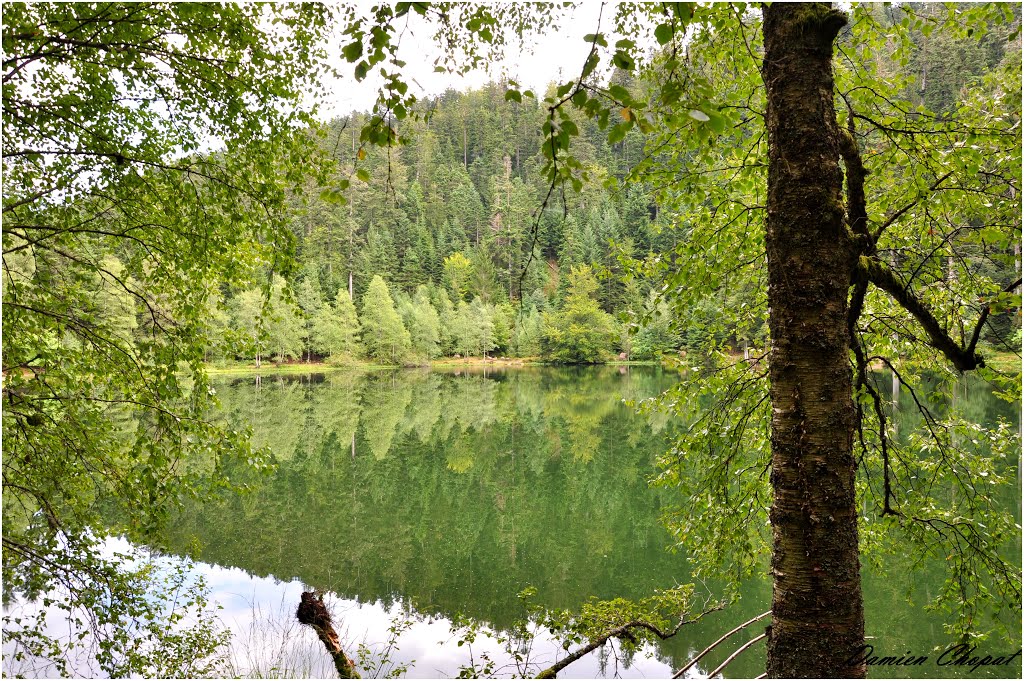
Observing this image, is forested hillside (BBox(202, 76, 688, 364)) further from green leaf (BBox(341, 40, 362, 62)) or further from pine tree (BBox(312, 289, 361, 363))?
green leaf (BBox(341, 40, 362, 62))

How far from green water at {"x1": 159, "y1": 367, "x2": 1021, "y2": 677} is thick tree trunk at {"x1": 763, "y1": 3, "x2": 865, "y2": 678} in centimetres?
283

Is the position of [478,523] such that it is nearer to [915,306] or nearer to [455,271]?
[915,306]

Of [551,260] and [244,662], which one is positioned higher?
[551,260]

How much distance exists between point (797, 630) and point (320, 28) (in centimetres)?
459

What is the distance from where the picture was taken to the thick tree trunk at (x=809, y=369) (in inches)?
78.1

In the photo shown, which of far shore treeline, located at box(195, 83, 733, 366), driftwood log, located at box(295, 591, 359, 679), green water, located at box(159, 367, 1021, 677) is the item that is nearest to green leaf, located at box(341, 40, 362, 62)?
driftwood log, located at box(295, 591, 359, 679)

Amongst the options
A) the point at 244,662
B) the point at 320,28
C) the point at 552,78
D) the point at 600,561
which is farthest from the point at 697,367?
the point at 600,561

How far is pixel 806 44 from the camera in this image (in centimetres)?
210

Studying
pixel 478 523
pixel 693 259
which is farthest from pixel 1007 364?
pixel 693 259

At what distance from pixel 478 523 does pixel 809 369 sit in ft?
35.8

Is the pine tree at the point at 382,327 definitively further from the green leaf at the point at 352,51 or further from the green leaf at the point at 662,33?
the green leaf at the point at 662,33

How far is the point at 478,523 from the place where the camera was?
12.2 m

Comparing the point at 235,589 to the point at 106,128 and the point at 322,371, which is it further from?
the point at 322,371

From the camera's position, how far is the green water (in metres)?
8.20
